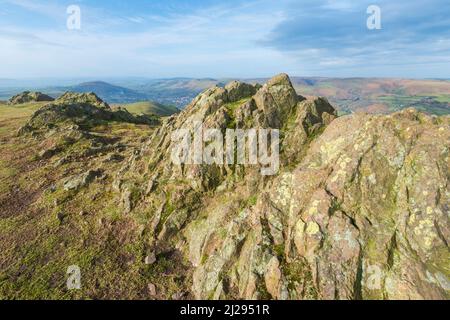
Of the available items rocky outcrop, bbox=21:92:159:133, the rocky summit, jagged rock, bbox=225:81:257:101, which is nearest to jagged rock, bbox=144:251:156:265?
the rocky summit

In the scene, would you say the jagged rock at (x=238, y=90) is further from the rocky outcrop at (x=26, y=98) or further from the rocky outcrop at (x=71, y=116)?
the rocky outcrop at (x=26, y=98)

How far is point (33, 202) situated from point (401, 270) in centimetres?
3180

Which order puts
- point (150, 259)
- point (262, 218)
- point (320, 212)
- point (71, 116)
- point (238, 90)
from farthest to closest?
point (71, 116) < point (238, 90) < point (150, 259) < point (262, 218) < point (320, 212)

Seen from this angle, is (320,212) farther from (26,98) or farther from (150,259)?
(26,98)

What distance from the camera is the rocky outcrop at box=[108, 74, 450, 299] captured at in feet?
55.9

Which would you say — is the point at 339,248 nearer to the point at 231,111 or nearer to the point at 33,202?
the point at 231,111

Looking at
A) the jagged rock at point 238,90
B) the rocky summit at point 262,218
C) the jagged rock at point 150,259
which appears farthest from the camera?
the jagged rock at point 238,90

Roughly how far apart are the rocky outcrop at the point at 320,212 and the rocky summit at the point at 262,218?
0.07 meters

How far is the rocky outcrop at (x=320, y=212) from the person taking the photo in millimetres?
17031

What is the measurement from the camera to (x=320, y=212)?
63.0ft

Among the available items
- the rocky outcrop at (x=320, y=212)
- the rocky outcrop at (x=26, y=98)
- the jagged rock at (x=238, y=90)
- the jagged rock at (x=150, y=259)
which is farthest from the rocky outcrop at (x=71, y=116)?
the jagged rock at (x=150, y=259)

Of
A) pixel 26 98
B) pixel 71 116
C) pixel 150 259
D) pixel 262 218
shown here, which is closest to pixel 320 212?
pixel 262 218

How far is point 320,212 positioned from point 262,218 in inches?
149
